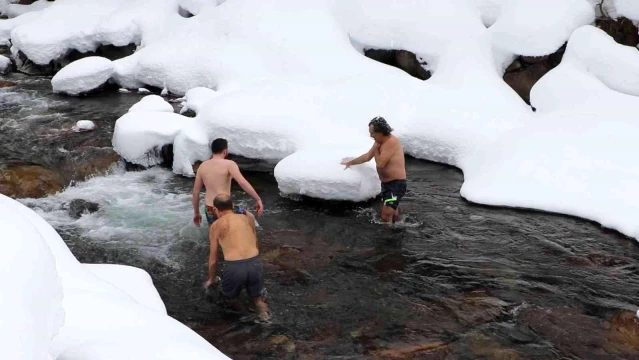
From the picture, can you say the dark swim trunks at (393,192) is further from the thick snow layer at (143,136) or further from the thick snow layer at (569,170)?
the thick snow layer at (143,136)

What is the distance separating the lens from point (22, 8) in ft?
67.2

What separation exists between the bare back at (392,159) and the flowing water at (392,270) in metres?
0.66

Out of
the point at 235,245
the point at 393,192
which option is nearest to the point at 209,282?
the point at 235,245

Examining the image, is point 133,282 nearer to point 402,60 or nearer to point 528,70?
point 528,70

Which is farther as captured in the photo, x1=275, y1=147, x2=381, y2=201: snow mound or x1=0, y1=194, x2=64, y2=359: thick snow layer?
x1=275, y1=147, x2=381, y2=201: snow mound

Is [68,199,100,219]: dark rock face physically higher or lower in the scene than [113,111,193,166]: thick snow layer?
lower

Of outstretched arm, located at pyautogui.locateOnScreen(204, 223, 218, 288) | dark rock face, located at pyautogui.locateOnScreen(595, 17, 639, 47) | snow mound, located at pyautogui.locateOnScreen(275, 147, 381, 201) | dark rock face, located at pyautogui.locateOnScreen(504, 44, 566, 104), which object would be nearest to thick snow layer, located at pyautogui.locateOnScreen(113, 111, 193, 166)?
snow mound, located at pyautogui.locateOnScreen(275, 147, 381, 201)

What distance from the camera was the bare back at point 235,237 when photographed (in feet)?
18.5

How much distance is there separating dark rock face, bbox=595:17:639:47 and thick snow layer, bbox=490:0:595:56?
34 cm

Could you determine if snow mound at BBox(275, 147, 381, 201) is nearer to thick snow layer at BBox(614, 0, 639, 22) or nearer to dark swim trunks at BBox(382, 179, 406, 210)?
dark swim trunks at BBox(382, 179, 406, 210)

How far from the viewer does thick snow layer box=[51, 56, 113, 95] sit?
13.4m

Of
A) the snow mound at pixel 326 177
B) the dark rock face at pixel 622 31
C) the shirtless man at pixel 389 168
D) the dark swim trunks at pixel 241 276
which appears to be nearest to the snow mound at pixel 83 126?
the snow mound at pixel 326 177

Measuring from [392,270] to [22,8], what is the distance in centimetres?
1858

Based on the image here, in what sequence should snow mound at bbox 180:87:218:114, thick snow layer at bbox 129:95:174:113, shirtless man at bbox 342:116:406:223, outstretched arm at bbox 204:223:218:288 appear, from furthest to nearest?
snow mound at bbox 180:87:218:114 → thick snow layer at bbox 129:95:174:113 → shirtless man at bbox 342:116:406:223 → outstretched arm at bbox 204:223:218:288
